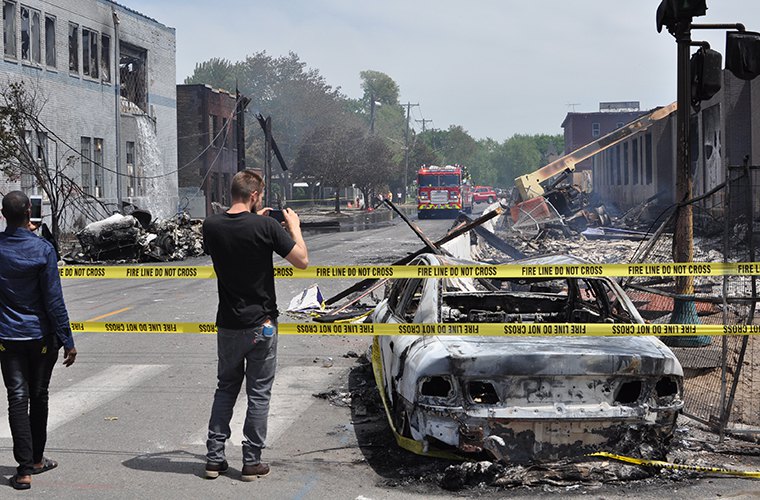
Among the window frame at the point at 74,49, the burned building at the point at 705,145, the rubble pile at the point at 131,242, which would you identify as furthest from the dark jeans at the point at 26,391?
the window frame at the point at 74,49

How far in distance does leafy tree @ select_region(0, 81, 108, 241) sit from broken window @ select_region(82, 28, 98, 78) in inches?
172

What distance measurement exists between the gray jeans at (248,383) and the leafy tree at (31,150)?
977 inches

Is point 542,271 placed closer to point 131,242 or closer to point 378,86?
point 131,242

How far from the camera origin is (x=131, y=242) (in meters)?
27.8

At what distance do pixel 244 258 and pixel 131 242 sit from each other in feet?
74.0

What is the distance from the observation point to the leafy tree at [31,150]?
96.8ft

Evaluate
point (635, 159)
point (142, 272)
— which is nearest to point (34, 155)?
point (142, 272)

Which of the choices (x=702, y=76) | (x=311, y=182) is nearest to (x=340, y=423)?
(x=702, y=76)

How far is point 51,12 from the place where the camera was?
116 feet

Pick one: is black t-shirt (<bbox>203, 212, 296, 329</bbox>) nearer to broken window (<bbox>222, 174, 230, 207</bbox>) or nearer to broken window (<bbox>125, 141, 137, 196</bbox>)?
broken window (<bbox>125, 141, 137, 196</bbox>)

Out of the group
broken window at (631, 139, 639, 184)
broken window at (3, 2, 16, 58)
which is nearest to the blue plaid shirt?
broken window at (3, 2, 16, 58)

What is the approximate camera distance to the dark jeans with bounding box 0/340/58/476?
19.8 ft

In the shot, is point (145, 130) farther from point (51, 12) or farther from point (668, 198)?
point (668, 198)

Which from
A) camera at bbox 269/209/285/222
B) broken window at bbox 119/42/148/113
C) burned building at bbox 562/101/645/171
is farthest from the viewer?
burned building at bbox 562/101/645/171
